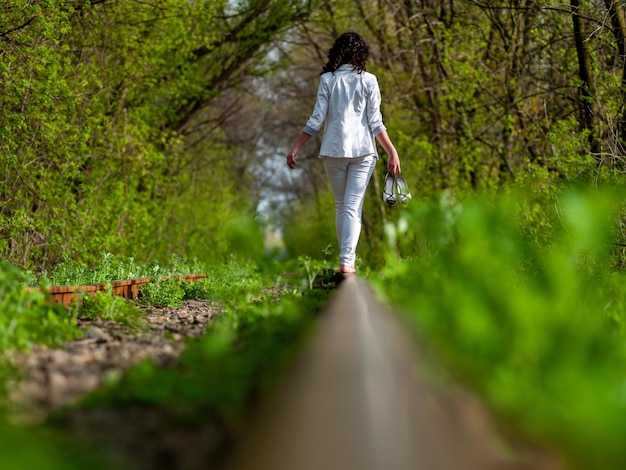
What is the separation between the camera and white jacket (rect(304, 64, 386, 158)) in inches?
331

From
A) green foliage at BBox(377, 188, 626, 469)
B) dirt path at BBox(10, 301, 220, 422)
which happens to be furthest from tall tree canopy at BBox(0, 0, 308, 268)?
green foliage at BBox(377, 188, 626, 469)

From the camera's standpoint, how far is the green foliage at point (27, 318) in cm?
402

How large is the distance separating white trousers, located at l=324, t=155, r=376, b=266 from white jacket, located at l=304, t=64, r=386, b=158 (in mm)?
175

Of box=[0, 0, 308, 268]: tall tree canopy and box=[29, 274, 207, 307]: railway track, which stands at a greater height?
box=[0, 0, 308, 268]: tall tree canopy

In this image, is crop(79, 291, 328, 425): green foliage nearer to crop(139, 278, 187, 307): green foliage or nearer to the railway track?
the railway track

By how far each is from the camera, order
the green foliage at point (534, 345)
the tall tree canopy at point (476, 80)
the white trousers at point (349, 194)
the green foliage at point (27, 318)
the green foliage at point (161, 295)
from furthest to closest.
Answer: the tall tree canopy at point (476, 80) → the green foliage at point (161, 295) → the white trousers at point (349, 194) → the green foliage at point (27, 318) → the green foliage at point (534, 345)

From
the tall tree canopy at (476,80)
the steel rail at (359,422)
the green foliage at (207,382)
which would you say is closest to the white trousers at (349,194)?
the tall tree canopy at (476,80)

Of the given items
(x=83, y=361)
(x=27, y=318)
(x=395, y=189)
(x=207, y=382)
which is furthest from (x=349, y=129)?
(x=207, y=382)

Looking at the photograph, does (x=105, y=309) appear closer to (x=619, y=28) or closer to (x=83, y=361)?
(x=83, y=361)

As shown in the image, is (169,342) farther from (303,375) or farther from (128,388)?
(303,375)

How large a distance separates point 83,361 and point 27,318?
1.00 metres

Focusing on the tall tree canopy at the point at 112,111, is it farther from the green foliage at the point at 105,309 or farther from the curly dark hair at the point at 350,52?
the green foliage at the point at 105,309

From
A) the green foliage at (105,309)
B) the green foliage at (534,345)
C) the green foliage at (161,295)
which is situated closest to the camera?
the green foliage at (534,345)

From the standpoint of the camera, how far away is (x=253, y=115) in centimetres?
3394
